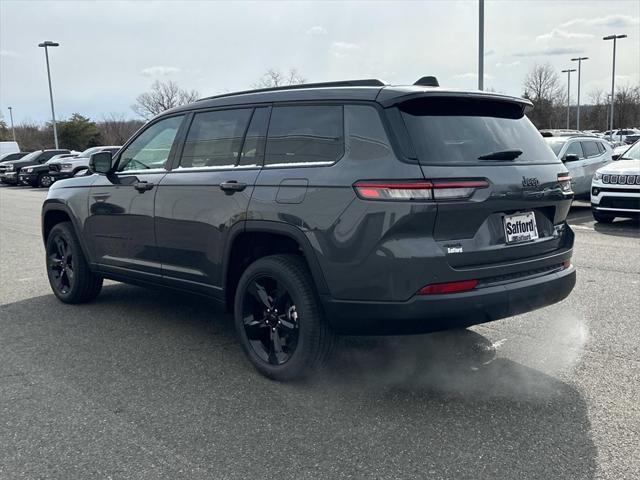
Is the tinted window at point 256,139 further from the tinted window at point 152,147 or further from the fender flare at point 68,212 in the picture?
the fender flare at point 68,212

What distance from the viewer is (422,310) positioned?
332cm

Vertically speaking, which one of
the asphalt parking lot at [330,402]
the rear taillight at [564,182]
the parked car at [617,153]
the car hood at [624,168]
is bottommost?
the asphalt parking lot at [330,402]

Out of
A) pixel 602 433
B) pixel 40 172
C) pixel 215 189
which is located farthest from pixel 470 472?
pixel 40 172

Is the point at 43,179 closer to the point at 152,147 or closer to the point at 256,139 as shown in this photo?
the point at 152,147

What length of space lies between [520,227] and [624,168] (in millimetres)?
8098

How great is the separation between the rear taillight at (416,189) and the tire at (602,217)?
855cm

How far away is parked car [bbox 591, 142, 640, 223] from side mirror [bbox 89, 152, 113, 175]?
8.58m

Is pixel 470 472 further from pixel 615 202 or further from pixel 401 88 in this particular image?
pixel 615 202

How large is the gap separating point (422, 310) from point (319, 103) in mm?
1436

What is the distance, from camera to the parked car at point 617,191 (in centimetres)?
1029

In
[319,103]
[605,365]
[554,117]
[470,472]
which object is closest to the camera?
[470,472]

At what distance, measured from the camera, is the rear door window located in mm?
13681

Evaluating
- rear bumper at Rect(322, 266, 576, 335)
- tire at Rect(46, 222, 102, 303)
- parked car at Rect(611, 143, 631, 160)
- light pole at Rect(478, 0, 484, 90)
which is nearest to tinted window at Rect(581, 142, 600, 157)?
parked car at Rect(611, 143, 631, 160)

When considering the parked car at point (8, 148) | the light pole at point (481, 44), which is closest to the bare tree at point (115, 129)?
the parked car at point (8, 148)
